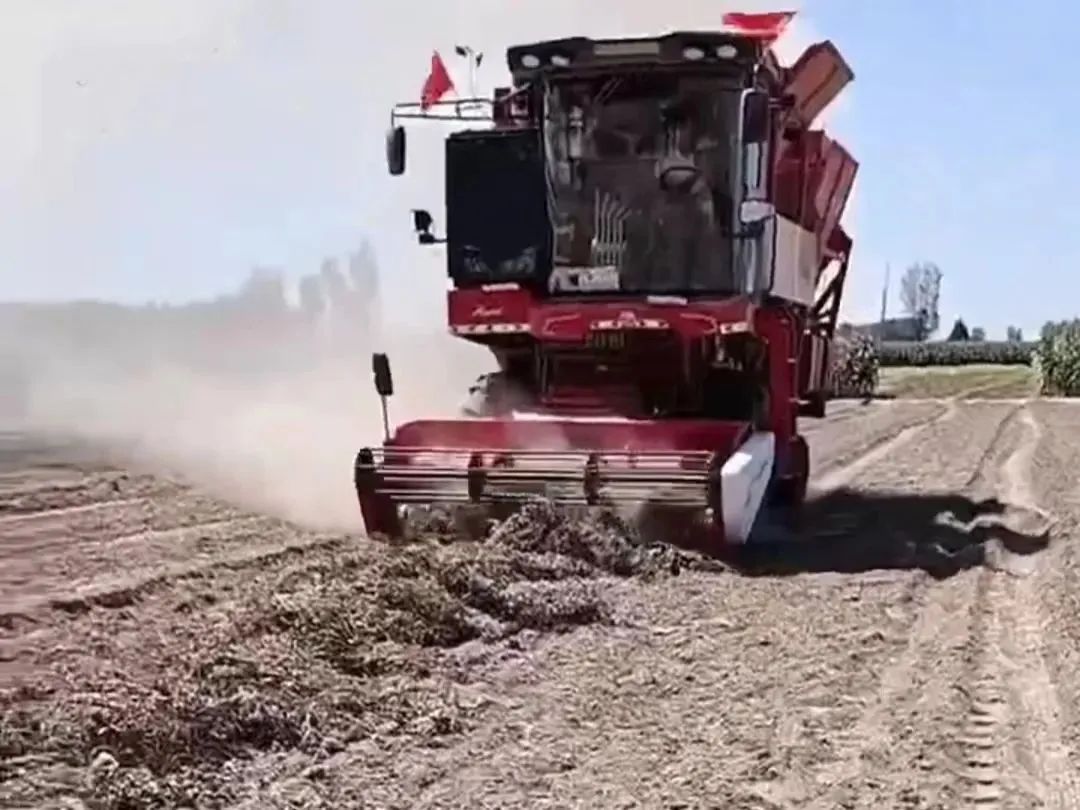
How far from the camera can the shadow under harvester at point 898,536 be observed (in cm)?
1055

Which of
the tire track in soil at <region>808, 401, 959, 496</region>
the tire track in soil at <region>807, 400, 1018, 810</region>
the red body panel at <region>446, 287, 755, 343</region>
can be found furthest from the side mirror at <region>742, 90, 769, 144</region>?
the tire track in soil at <region>808, 401, 959, 496</region>

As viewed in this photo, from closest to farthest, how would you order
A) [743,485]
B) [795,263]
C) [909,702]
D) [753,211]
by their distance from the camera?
[909,702], [743,485], [753,211], [795,263]

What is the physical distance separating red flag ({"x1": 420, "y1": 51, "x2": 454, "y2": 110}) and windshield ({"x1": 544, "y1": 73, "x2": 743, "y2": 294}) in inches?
34.6

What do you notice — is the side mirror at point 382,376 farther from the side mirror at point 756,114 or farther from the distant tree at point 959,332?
the distant tree at point 959,332

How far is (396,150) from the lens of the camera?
11.5m

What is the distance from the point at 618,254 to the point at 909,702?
549 centimetres

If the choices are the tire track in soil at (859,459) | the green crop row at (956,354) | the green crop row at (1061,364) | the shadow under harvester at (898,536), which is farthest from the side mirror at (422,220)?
the green crop row at (956,354)

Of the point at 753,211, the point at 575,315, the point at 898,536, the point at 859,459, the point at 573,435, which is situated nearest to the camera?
the point at 573,435

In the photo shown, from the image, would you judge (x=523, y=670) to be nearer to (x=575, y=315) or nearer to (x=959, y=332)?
(x=575, y=315)

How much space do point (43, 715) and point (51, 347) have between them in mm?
23489

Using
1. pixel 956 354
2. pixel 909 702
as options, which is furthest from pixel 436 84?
pixel 956 354

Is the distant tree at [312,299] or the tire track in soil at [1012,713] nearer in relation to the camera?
the tire track in soil at [1012,713]

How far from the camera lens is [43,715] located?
5.57 m

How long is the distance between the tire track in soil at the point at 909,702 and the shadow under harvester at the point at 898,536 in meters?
0.87
